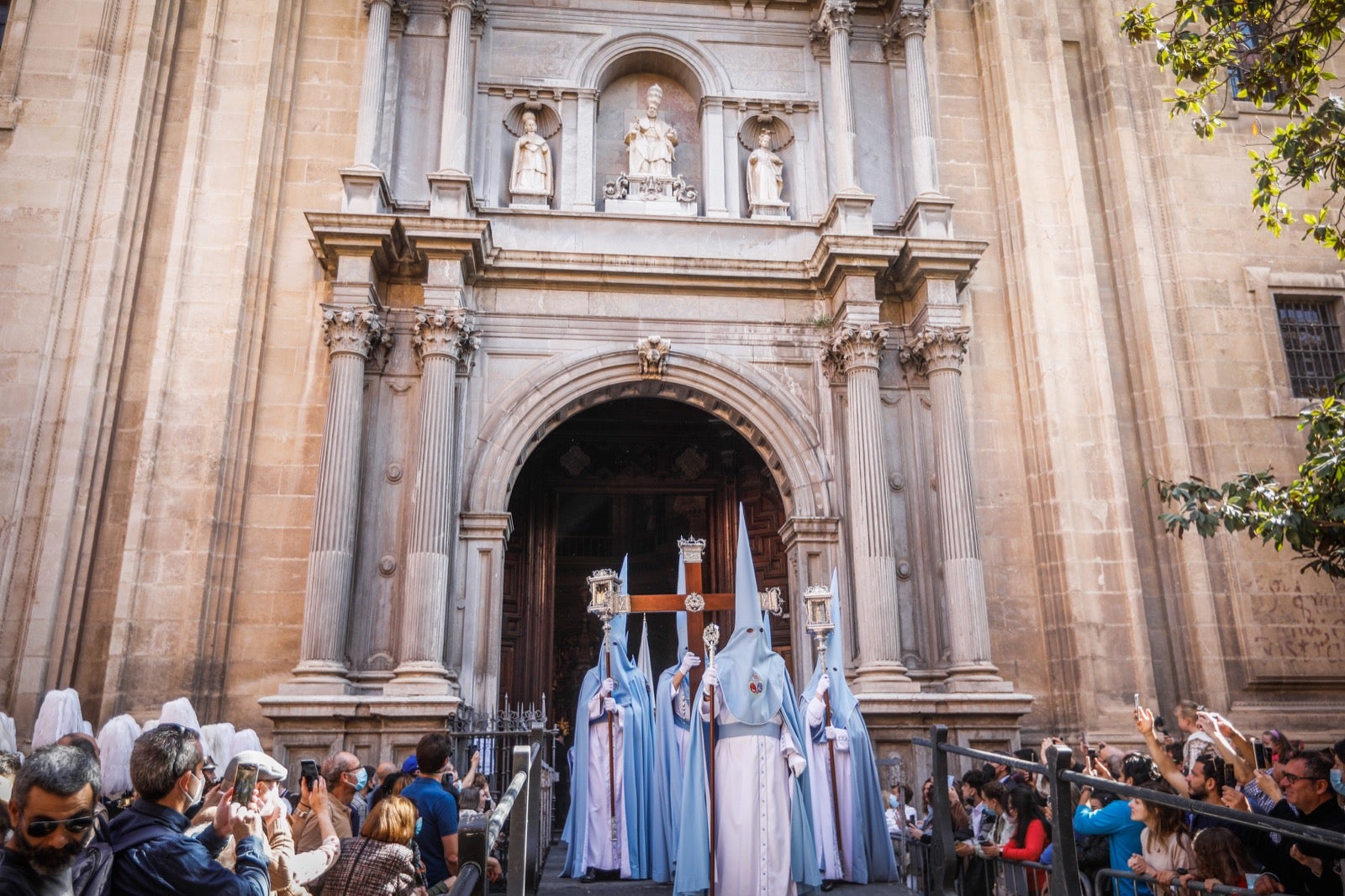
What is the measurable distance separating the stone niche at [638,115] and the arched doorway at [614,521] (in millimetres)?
3777

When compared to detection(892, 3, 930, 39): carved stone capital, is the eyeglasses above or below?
below

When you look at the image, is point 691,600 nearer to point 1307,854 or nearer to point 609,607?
point 609,607

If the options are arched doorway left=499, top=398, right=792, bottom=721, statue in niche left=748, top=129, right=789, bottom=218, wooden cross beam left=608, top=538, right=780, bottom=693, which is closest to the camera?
wooden cross beam left=608, top=538, right=780, bottom=693

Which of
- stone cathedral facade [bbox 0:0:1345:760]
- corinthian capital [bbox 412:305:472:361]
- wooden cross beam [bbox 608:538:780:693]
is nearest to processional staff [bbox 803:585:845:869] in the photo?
wooden cross beam [bbox 608:538:780:693]

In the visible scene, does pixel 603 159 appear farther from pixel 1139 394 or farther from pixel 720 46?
pixel 1139 394

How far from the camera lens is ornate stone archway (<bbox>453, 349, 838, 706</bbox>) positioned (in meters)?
13.0

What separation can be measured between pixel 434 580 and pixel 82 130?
8259 mm

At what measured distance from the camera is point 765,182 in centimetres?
1530

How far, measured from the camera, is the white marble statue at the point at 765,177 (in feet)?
50.0

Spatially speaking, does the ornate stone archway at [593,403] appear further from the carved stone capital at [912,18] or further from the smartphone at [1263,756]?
the carved stone capital at [912,18]

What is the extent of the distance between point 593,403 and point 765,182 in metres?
4.31

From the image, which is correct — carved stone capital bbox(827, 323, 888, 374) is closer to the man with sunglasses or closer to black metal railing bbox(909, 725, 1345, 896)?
black metal railing bbox(909, 725, 1345, 896)

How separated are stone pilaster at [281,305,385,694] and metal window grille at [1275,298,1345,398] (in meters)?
13.4

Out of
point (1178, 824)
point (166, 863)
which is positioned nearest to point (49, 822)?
point (166, 863)
